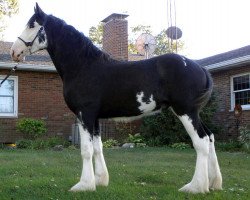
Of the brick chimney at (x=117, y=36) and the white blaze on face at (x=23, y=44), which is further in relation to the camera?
the brick chimney at (x=117, y=36)

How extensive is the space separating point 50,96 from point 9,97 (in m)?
1.64

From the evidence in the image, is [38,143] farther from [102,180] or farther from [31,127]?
[102,180]

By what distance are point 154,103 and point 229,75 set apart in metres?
12.1

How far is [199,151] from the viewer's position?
5.57 m

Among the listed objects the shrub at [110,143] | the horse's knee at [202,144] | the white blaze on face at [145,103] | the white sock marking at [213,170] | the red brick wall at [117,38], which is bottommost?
the shrub at [110,143]

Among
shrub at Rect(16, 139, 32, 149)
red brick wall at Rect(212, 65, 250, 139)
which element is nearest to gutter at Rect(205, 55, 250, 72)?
red brick wall at Rect(212, 65, 250, 139)

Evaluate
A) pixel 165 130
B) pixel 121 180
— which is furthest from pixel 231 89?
pixel 121 180

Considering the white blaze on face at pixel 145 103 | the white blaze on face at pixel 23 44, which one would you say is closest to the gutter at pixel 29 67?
the white blaze on face at pixel 23 44

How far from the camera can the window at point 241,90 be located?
16403mm

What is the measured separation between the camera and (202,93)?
5781 millimetres

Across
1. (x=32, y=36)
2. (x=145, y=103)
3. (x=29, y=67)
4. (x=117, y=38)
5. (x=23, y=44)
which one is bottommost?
(x=145, y=103)

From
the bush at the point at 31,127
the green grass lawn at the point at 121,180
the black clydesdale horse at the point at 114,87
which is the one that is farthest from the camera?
the bush at the point at 31,127

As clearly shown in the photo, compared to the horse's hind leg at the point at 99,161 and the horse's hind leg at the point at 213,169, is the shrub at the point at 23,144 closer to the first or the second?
the horse's hind leg at the point at 99,161

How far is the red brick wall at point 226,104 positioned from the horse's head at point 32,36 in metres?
11.8
